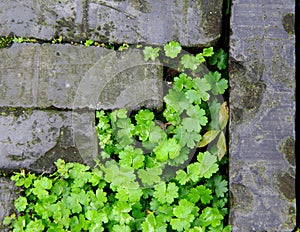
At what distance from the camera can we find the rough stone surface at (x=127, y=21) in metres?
3.34

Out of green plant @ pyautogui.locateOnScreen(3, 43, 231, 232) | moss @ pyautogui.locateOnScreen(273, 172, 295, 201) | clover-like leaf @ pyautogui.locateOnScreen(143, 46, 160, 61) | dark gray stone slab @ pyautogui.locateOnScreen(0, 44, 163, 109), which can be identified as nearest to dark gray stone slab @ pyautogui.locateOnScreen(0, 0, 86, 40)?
dark gray stone slab @ pyautogui.locateOnScreen(0, 44, 163, 109)

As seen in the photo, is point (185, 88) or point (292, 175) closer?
point (292, 175)

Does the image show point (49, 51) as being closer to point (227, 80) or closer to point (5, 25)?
point (5, 25)

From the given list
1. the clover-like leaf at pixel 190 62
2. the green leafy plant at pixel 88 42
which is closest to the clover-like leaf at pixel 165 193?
the clover-like leaf at pixel 190 62

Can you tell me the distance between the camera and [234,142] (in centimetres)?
313

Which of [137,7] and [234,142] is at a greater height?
[137,7]

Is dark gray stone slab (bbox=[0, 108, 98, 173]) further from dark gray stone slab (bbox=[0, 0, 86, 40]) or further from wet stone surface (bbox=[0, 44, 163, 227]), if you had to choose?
dark gray stone slab (bbox=[0, 0, 86, 40])

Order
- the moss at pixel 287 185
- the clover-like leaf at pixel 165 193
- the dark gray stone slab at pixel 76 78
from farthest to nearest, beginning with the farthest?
the dark gray stone slab at pixel 76 78, the clover-like leaf at pixel 165 193, the moss at pixel 287 185

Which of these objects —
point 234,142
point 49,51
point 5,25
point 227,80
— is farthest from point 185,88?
Result: point 5,25

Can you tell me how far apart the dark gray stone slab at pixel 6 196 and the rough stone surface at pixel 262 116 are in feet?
4.81

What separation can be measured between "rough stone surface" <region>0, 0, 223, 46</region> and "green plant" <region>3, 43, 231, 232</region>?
5.1 inches

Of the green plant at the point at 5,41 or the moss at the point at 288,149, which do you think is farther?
the green plant at the point at 5,41

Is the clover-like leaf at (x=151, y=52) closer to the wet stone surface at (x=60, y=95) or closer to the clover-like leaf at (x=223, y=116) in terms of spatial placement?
the wet stone surface at (x=60, y=95)

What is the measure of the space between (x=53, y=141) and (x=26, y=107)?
30 cm
